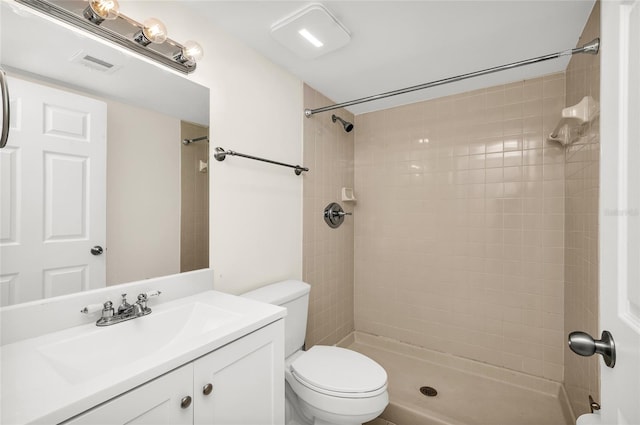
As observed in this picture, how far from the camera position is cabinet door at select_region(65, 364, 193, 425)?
2.09ft

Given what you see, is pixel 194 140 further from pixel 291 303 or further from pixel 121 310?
pixel 291 303

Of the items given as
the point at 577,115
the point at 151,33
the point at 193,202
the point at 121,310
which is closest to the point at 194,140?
the point at 193,202

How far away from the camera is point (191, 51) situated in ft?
4.12

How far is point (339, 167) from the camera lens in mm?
2496

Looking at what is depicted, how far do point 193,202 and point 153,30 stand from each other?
0.71 meters

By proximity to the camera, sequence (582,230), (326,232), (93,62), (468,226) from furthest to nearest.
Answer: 1. (326,232)
2. (468,226)
3. (582,230)
4. (93,62)

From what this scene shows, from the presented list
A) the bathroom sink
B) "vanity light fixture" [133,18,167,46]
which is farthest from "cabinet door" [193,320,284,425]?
"vanity light fixture" [133,18,167,46]

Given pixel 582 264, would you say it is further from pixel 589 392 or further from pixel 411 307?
pixel 411 307

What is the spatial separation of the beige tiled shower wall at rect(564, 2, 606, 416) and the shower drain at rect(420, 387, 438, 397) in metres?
0.74

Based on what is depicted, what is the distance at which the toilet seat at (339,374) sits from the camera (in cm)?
131

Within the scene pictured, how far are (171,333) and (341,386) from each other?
778 millimetres

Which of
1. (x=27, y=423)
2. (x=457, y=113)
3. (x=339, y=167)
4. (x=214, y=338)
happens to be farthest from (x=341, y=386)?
(x=457, y=113)

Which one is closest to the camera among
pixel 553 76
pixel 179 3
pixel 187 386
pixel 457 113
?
pixel 187 386

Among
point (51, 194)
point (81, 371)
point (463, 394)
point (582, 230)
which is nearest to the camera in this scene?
point (81, 371)
